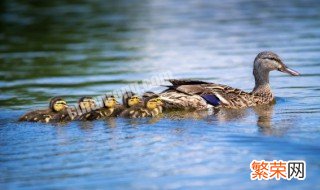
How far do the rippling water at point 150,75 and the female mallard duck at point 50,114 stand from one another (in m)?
A: 0.20

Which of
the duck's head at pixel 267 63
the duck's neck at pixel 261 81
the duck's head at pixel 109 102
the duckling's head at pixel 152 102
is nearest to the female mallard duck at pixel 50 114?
the duck's head at pixel 109 102

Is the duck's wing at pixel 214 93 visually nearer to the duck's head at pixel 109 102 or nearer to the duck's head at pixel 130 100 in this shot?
the duck's head at pixel 130 100

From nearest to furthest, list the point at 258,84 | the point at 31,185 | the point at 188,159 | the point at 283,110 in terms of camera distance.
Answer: the point at 31,185 < the point at 188,159 < the point at 283,110 < the point at 258,84

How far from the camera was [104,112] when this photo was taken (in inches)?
426

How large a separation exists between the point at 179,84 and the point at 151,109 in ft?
2.81

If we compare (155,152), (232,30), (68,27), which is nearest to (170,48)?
(232,30)

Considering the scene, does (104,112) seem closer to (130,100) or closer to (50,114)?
(130,100)

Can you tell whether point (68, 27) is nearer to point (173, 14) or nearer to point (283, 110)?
point (173, 14)

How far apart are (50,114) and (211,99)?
Result: 1.96m

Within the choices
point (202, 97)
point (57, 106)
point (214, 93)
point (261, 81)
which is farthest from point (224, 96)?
point (57, 106)

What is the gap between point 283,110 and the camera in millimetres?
11438

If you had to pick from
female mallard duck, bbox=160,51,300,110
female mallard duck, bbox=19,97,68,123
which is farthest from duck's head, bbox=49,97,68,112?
female mallard duck, bbox=160,51,300,110

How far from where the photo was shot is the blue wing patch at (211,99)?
1153cm

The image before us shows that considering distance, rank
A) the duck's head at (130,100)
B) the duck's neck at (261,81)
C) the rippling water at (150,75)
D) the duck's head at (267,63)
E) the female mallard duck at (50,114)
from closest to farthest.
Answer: the rippling water at (150,75), the female mallard duck at (50,114), the duck's head at (130,100), the duck's neck at (261,81), the duck's head at (267,63)
